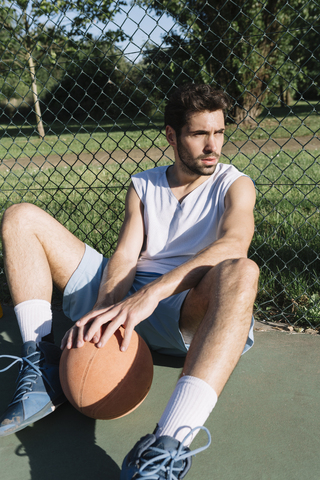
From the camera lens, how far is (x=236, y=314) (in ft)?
5.79

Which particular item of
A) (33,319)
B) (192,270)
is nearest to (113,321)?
(192,270)

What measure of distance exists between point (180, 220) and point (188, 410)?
4.13ft

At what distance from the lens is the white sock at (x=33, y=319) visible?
7.43 ft

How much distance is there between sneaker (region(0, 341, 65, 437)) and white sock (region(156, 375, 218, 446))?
72 cm

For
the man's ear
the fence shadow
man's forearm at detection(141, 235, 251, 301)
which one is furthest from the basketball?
the man's ear

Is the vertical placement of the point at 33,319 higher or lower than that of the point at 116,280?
lower

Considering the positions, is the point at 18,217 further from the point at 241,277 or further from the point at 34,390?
the point at 241,277

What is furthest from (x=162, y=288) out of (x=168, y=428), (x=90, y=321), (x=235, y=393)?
(x=235, y=393)

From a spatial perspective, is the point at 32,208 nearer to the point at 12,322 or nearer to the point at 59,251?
the point at 59,251

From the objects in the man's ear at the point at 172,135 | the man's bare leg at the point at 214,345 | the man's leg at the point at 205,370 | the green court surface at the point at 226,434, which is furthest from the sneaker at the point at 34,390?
the man's ear at the point at 172,135

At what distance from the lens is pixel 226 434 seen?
194 cm

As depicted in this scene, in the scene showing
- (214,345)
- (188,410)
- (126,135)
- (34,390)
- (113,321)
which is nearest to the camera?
(188,410)

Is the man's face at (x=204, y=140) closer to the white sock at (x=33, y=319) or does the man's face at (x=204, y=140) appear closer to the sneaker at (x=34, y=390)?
the white sock at (x=33, y=319)

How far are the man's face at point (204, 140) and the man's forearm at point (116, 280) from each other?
74cm
